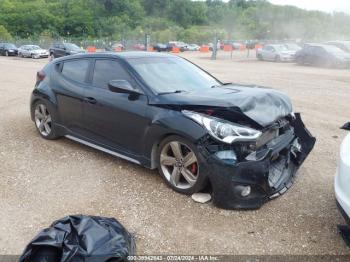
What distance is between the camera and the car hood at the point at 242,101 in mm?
3918

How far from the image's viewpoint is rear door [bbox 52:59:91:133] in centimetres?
530

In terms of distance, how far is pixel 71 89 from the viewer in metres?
5.39

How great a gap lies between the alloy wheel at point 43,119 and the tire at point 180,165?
254 centimetres

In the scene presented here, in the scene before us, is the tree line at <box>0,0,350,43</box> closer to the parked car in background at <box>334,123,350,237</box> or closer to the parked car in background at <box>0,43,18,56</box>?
the parked car in background at <box>0,43,18,56</box>

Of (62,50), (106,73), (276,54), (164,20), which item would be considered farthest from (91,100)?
(164,20)

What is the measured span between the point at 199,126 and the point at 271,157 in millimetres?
820

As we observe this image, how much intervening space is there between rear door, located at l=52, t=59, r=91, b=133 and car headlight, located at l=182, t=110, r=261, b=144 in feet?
6.94

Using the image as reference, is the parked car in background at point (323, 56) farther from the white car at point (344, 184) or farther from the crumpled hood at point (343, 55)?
the white car at point (344, 184)

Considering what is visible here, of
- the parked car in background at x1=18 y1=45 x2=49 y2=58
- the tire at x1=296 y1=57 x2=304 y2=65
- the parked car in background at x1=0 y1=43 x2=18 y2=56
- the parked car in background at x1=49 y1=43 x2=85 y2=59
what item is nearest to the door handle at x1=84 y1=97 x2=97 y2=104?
the tire at x1=296 y1=57 x2=304 y2=65

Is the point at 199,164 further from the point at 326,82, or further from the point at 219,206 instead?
the point at 326,82

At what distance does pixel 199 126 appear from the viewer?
3.90 meters

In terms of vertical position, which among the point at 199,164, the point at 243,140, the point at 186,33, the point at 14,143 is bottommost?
the point at 186,33

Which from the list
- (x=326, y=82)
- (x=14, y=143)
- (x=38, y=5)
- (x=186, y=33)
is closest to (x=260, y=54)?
(x=326, y=82)

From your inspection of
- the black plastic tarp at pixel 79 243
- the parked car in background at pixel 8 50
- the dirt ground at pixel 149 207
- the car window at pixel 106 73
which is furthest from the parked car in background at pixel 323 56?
the parked car in background at pixel 8 50
